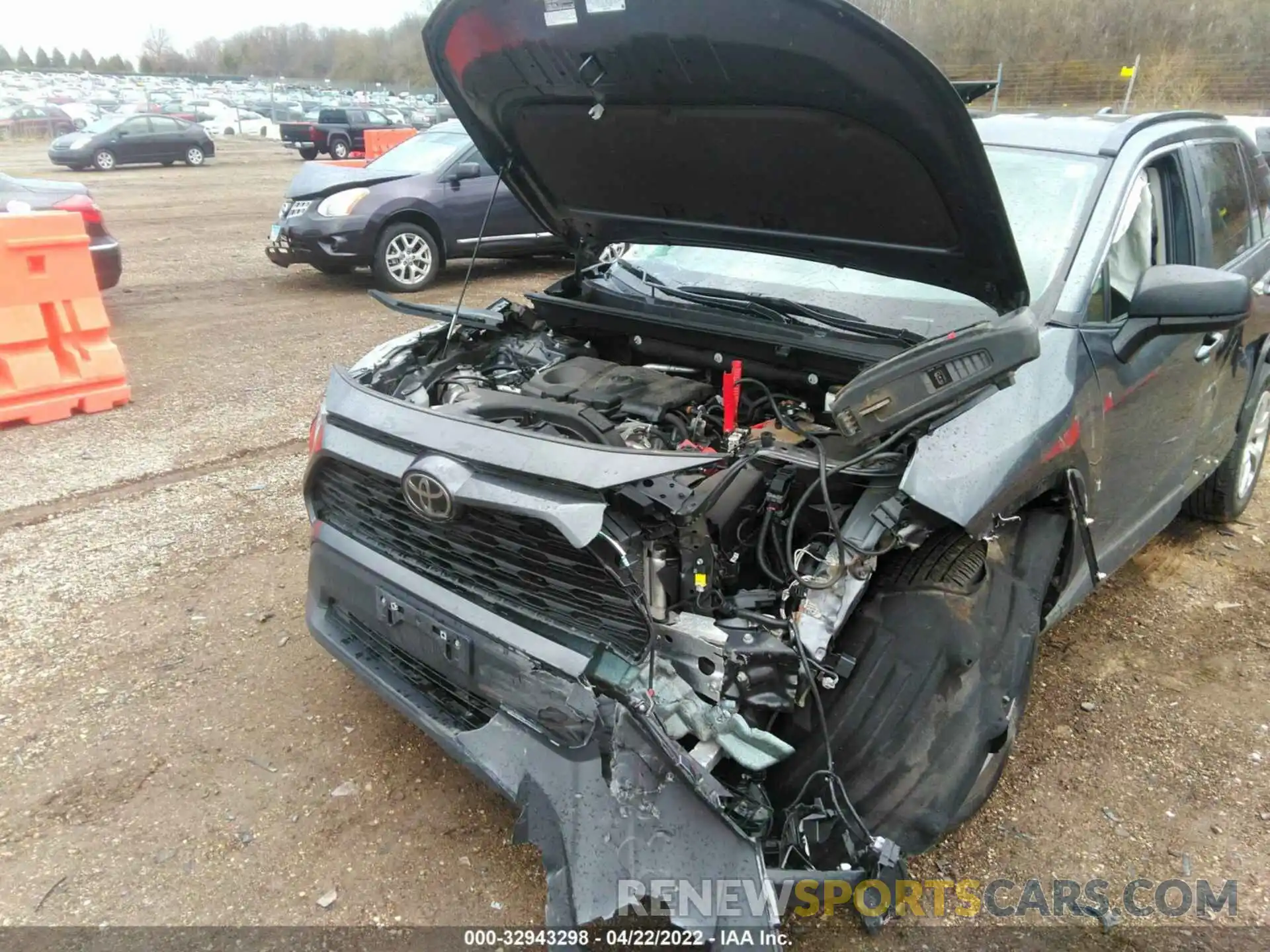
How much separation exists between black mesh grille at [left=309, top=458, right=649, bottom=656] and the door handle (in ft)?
7.89

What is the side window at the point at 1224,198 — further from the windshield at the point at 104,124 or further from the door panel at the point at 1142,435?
the windshield at the point at 104,124

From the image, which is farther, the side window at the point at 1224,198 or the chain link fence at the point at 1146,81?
the chain link fence at the point at 1146,81

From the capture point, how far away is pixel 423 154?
32.2 feet

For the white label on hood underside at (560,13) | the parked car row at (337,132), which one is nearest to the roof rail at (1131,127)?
the white label on hood underside at (560,13)

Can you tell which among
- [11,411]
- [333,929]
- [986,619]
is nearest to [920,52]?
[986,619]

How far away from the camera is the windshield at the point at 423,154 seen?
377 inches

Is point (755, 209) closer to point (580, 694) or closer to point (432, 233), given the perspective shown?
point (580, 694)

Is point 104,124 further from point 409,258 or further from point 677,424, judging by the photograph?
point 677,424

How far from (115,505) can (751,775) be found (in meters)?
3.82

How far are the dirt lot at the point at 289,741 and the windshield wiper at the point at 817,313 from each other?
138cm

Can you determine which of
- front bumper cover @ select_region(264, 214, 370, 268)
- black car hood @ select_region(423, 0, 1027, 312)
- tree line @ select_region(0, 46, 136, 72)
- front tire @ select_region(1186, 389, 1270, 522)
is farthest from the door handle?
tree line @ select_region(0, 46, 136, 72)

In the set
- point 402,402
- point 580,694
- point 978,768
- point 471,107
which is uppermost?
point 471,107

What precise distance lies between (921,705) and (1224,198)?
2667mm

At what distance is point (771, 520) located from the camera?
227 cm
